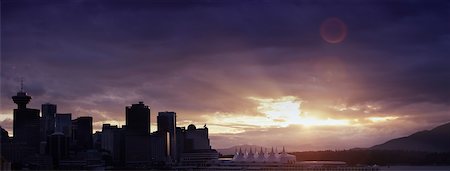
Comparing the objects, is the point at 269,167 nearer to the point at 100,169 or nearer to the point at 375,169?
the point at 375,169

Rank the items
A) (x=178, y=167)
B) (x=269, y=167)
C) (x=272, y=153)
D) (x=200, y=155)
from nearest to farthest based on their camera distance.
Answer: (x=269, y=167) < (x=272, y=153) < (x=178, y=167) < (x=200, y=155)

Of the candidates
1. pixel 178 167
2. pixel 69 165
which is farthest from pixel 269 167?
pixel 69 165

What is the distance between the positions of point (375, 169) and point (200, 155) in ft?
192

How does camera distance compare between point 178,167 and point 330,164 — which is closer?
point 330,164

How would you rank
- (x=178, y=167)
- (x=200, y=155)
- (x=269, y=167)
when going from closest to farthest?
(x=269, y=167)
(x=178, y=167)
(x=200, y=155)

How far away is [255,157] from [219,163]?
7756 mm

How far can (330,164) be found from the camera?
120 meters

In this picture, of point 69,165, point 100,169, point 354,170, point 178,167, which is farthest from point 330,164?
point 69,165

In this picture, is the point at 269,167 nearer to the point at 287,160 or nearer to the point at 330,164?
the point at 287,160

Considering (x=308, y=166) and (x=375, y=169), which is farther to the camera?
(x=375, y=169)

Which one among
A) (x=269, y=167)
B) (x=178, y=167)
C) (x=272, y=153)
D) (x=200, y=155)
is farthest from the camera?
(x=200, y=155)

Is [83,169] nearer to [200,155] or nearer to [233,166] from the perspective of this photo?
[200,155]

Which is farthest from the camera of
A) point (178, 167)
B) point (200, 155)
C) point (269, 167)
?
point (200, 155)

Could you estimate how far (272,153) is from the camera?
11825 cm
